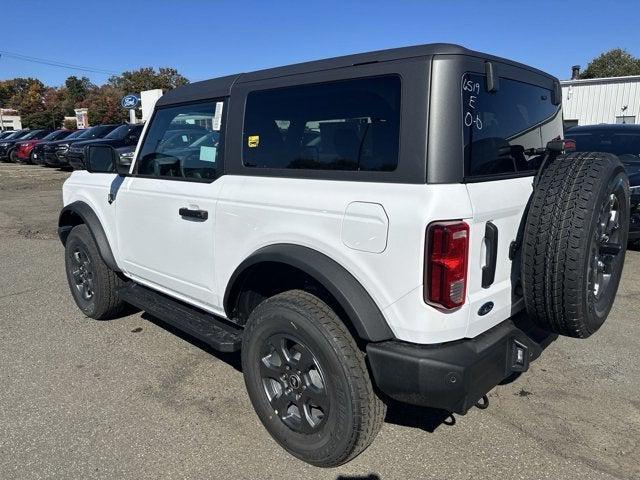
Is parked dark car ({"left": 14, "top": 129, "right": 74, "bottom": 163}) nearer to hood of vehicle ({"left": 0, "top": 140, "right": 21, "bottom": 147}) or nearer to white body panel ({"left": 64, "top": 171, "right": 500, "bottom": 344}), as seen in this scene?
hood of vehicle ({"left": 0, "top": 140, "right": 21, "bottom": 147})

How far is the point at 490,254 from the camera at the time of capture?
85.8 inches

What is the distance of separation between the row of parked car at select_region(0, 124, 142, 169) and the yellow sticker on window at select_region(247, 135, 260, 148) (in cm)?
988

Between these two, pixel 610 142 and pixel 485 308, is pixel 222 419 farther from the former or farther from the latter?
pixel 610 142

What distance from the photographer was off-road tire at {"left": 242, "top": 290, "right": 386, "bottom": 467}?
224cm

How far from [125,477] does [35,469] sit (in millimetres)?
488

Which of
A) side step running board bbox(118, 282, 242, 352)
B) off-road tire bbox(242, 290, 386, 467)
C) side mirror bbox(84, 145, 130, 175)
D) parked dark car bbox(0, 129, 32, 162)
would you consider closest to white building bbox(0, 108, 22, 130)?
parked dark car bbox(0, 129, 32, 162)

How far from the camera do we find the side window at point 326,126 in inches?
86.4

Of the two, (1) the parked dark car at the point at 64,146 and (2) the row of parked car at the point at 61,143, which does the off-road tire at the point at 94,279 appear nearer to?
(2) the row of parked car at the point at 61,143

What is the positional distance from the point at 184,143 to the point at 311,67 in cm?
122

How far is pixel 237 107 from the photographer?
9.40ft

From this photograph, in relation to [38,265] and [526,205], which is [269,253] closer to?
[526,205]

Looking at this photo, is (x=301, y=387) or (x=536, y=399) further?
(x=536, y=399)

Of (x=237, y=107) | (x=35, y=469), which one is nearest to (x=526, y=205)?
(x=237, y=107)

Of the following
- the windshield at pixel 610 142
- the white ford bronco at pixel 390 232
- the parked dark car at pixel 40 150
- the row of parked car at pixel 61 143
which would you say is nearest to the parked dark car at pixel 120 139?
the row of parked car at pixel 61 143
